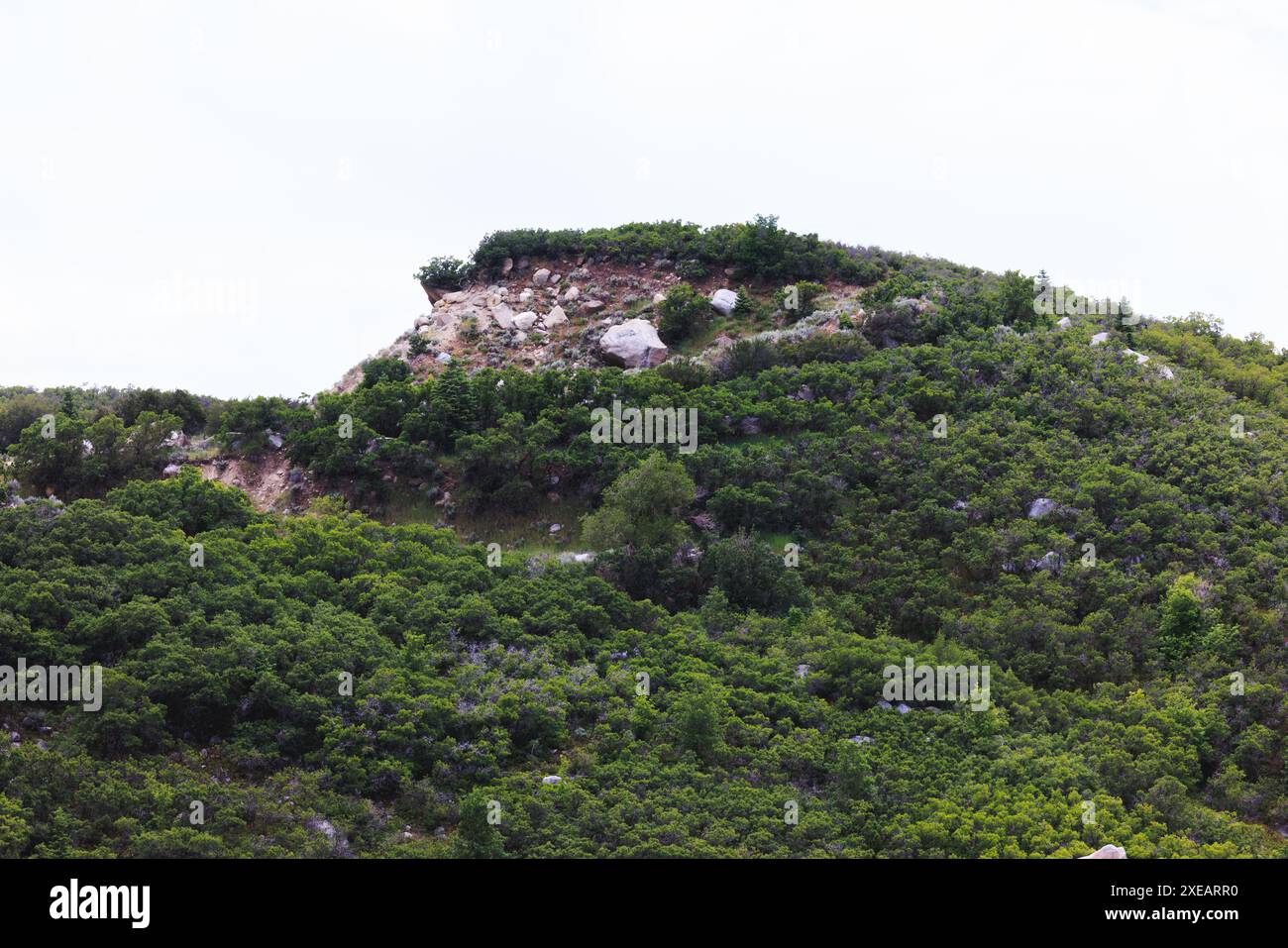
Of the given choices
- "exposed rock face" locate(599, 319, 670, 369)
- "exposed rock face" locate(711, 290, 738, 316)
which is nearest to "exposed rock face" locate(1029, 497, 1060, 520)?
"exposed rock face" locate(599, 319, 670, 369)

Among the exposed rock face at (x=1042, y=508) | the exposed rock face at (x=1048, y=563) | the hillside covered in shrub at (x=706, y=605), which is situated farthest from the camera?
the exposed rock face at (x=1042, y=508)

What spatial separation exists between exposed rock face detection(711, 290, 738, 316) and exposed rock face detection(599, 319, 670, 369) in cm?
254

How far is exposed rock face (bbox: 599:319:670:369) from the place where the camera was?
136 ft

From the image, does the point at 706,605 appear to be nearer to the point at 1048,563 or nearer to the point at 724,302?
the point at 1048,563

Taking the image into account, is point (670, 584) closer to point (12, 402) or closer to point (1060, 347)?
point (1060, 347)

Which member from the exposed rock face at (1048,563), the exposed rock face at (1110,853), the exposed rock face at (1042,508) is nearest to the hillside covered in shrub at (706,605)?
the exposed rock face at (1042,508)

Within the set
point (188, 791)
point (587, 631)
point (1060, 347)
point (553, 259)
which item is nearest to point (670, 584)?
point (587, 631)

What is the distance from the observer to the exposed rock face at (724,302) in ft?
143

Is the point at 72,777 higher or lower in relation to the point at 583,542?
lower

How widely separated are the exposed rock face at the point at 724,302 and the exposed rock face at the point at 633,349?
254 centimetres

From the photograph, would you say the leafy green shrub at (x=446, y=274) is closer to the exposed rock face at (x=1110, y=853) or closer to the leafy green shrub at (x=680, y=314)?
the leafy green shrub at (x=680, y=314)

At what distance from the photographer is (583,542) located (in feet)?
111

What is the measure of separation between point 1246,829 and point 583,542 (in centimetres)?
1509

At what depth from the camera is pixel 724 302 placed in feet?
143
